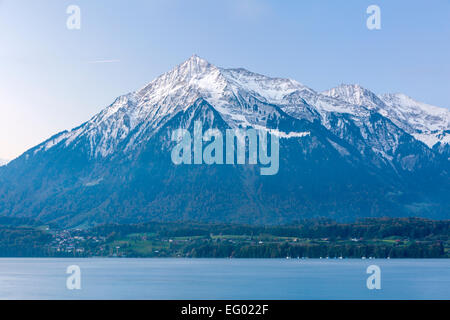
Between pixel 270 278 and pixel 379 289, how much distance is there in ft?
89.9

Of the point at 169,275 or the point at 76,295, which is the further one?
the point at 169,275

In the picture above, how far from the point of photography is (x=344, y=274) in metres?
153

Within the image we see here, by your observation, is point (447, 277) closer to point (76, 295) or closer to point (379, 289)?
point (379, 289)

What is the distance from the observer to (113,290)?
119 m
